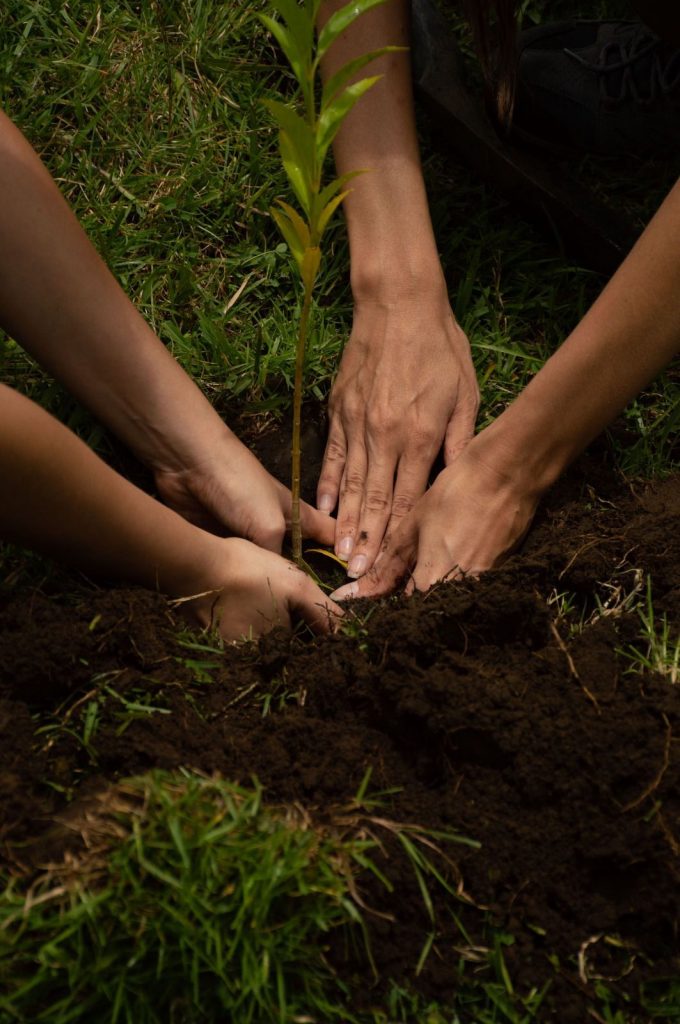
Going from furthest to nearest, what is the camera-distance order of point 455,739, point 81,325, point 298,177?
point 81,325, point 455,739, point 298,177

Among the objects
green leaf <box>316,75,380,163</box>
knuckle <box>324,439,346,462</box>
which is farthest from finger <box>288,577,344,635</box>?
green leaf <box>316,75,380,163</box>

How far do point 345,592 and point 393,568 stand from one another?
4.3 inches

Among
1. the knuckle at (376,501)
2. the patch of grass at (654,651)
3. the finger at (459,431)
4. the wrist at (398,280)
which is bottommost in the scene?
the patch of grass at (654,651)

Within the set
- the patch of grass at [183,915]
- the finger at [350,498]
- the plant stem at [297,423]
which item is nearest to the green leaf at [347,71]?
the plant stem at [297,423]

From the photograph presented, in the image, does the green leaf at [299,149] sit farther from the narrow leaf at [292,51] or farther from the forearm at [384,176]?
the forearm at [384,176]

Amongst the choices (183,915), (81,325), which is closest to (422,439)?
(81,325)

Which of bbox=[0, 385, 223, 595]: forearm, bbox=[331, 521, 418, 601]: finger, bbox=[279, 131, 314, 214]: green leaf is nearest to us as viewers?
bbox=[279, 131, 314, 214]: green leaf

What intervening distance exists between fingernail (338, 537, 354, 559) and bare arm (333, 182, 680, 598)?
0.09 metres

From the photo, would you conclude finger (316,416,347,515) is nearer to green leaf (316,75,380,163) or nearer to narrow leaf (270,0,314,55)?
green leaf (316,75,380,163)

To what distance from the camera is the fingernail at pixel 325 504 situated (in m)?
1.99

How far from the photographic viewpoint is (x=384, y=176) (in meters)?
2.12

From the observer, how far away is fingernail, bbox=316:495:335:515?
1.99 m

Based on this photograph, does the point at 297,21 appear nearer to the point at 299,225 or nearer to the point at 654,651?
the point at 299,225

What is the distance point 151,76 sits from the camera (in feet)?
8.15
